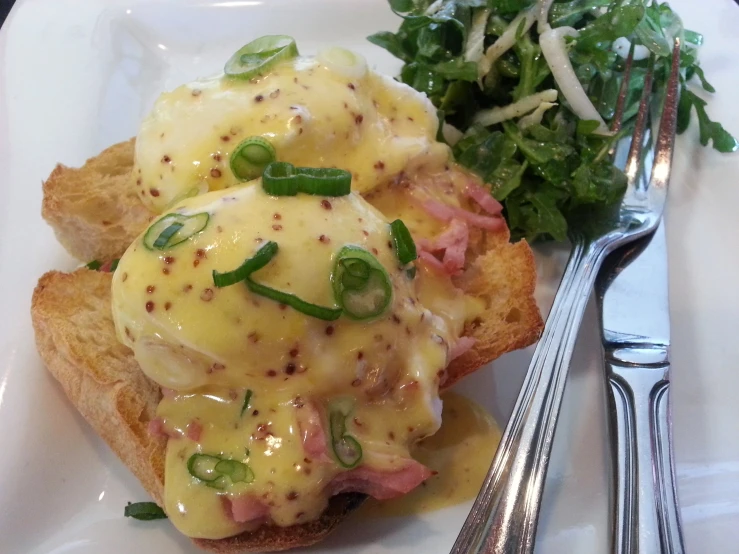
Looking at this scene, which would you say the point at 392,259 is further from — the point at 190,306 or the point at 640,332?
the point at 640,332

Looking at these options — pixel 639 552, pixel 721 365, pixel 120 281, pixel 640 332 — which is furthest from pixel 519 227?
pixel 120 281

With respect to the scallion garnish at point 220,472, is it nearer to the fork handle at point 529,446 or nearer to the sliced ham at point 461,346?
the fork handle at point 529,446

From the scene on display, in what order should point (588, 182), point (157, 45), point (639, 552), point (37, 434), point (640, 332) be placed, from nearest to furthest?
1. point (639, 552)
2. point (37, 434)
3. point (640, 332)
4. point (588, 182)
5. point (157, 45)

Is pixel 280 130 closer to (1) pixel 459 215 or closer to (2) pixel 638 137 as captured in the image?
(1) pixel 459 215

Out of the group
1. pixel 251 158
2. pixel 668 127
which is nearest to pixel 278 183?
pixel 251 158

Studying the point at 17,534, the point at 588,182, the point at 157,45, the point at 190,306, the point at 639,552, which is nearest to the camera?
the point at 639,552

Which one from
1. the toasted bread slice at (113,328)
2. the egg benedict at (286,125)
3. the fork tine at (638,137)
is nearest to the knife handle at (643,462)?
the toasted bread slice at (113,328)
